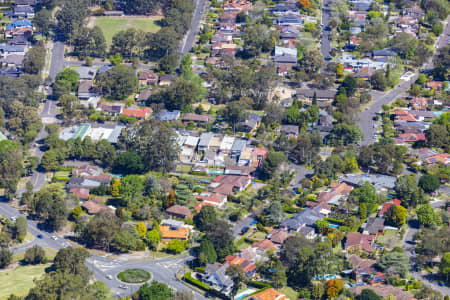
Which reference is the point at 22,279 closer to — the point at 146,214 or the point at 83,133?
the point at 146,214

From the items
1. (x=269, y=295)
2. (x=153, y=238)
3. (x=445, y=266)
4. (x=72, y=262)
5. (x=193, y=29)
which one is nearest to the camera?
(x=269, y=295)

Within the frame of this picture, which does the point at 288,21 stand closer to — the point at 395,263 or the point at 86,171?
the point at 86,171

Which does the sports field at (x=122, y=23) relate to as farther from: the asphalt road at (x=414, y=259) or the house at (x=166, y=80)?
the asphalt road at (x=414, y=259)

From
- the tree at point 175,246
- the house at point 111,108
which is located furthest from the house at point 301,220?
the house at point 111,108

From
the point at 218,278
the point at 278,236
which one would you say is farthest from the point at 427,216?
the point at 218,278

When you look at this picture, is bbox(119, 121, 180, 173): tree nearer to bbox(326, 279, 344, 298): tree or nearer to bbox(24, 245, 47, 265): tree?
bbox(24, 245, 47, 265): tree
